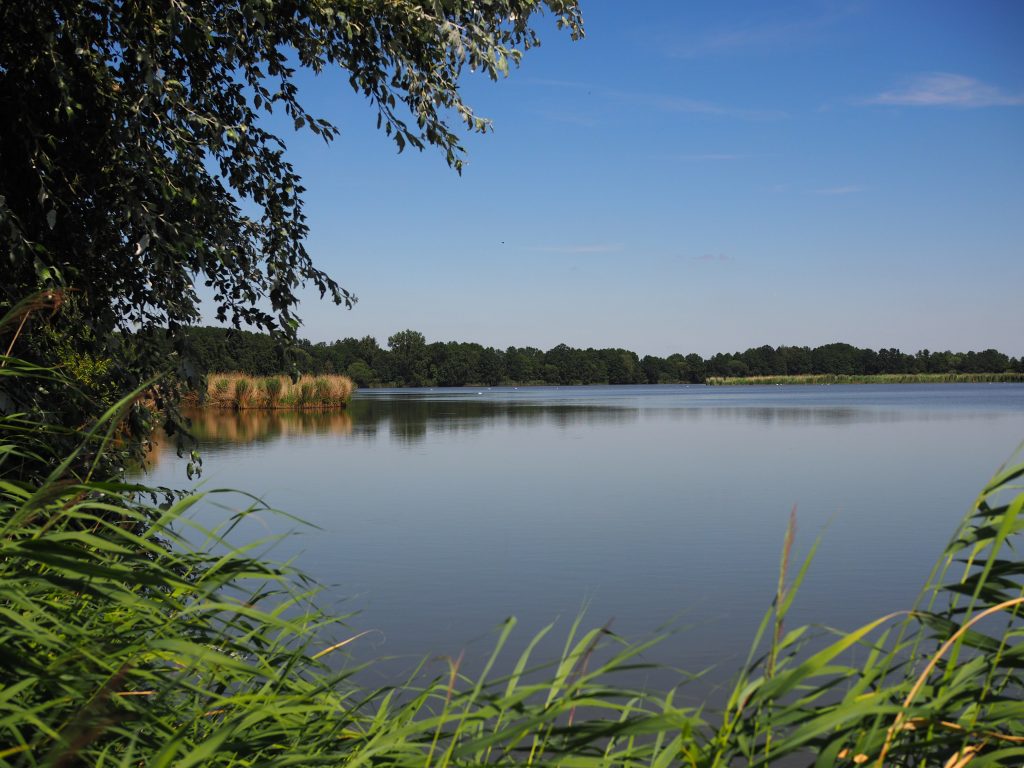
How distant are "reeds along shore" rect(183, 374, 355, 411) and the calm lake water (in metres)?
17.6

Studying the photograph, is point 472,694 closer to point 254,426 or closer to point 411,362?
point 254,426

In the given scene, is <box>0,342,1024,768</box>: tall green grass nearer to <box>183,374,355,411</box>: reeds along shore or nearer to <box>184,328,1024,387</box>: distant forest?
<box>183,374,355,411</box>: reeds along shore

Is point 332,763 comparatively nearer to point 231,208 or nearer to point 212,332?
point 231,208

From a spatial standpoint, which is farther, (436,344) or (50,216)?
(436,344)

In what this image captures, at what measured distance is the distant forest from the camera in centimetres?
11307

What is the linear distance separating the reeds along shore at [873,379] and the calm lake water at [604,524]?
9211 centimetres

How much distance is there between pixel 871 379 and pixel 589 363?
38627 mm

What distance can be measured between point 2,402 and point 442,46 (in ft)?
11.0

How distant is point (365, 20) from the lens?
532cm

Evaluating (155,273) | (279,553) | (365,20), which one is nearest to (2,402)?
(155,273)

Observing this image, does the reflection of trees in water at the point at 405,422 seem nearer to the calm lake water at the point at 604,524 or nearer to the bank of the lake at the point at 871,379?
the calm lake water at the point at 604,524

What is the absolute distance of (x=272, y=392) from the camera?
4147 cm

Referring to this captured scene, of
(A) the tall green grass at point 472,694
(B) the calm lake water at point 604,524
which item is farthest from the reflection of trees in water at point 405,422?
(A) the tall green grass at point 472,694

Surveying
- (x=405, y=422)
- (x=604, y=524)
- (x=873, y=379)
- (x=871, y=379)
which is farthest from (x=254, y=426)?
(x=873, y=379)
